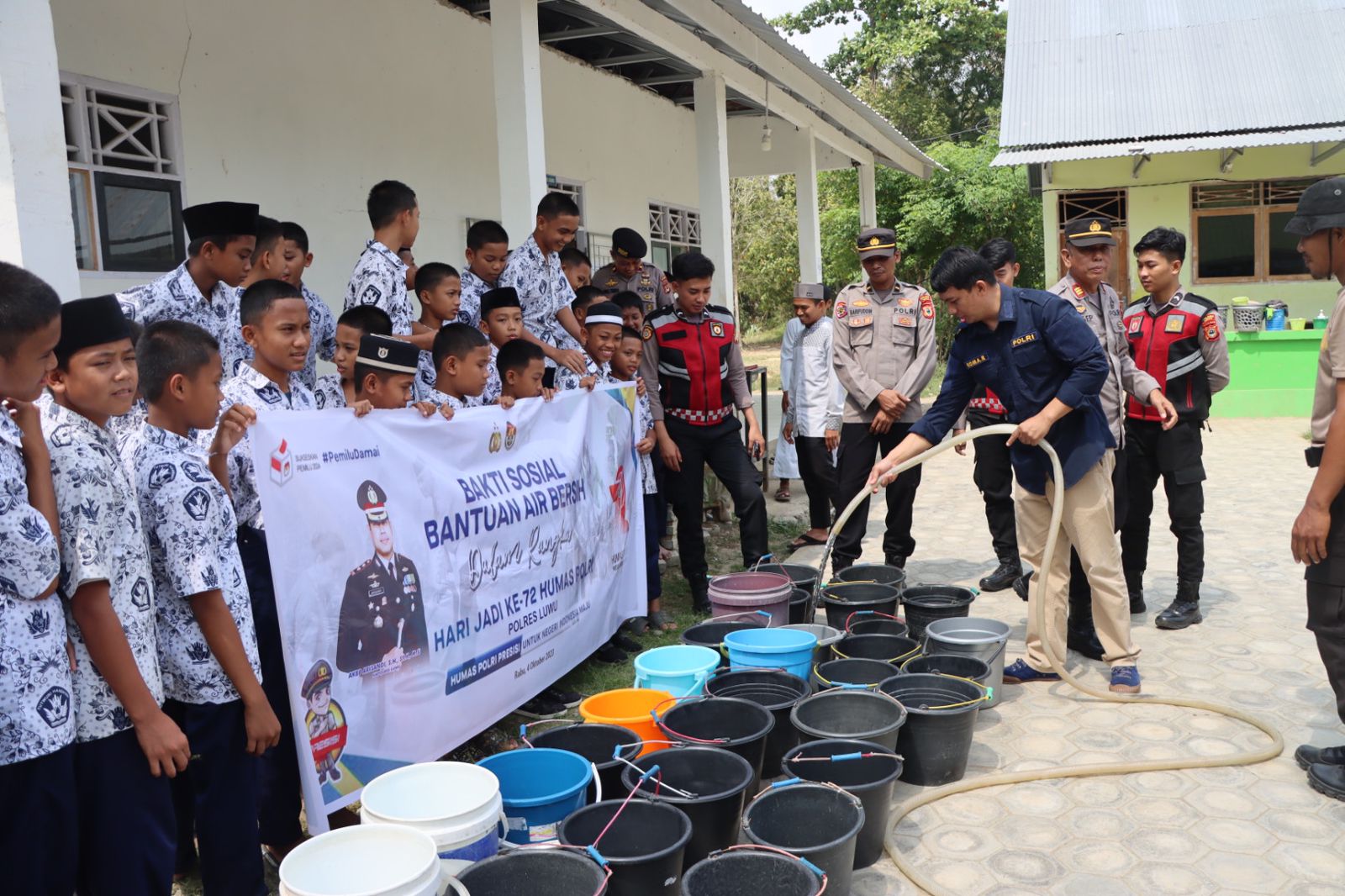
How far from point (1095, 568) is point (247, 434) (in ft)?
11.5

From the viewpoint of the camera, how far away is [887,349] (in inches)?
240

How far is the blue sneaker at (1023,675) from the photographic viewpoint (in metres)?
4.63

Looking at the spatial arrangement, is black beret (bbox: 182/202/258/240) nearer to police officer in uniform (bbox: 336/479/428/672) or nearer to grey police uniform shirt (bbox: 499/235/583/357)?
police officer in uniform (bbox: 336/479/428/672)

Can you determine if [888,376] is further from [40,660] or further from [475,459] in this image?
[40,660]

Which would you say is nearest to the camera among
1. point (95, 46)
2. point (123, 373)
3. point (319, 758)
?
point (123, 373)

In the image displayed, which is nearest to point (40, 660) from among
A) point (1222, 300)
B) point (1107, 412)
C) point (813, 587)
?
point (813, 587)

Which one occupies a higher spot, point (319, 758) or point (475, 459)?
point (475, 459)

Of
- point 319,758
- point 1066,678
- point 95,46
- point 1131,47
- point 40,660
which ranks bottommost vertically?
point 1066,678

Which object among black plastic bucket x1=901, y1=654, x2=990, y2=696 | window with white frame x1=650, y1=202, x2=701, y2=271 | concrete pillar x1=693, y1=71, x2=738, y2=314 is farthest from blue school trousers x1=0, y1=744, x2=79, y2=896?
window with white frame x1=650, y1=202, x2=701, y2=271

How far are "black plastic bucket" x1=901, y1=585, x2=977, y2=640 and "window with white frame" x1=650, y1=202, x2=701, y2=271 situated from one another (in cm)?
747

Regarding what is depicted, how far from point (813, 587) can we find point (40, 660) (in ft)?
11.8

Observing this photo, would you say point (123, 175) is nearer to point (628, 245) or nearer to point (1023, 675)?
point (628, 245)

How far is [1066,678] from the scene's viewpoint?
420cm

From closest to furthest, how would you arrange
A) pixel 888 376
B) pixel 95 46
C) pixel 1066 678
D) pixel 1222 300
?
pixel 1066 678 → pixel 95 46 → pixel 888 376 → pixel 1222 300
